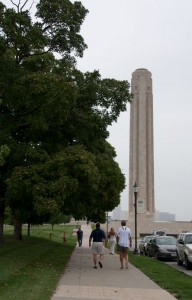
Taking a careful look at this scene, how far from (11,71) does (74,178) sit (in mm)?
5897

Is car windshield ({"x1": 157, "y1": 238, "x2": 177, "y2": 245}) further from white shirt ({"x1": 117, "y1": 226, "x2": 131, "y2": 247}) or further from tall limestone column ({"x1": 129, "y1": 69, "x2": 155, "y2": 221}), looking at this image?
tall limestone column ({"x1": 129, "y1": 69, "x2": 155, "y2": 221})

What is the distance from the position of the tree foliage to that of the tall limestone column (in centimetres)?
5498

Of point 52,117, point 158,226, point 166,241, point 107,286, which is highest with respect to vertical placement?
point 52,117

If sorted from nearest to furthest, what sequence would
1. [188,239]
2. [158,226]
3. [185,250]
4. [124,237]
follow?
[124,237] → [185,250] → [188,239] → [158,226]

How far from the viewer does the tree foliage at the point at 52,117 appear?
17375 mm

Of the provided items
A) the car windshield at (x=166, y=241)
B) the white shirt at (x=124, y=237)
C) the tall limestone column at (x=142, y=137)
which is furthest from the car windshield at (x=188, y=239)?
the tall limestone column at (x=142, y=137)

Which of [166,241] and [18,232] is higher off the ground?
[18,232]

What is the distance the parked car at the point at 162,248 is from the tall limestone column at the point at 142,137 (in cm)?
4988

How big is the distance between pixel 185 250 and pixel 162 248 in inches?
200

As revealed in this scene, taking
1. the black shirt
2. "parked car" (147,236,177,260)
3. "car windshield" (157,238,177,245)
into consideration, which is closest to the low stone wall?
"parked car" (147,236,177,260)

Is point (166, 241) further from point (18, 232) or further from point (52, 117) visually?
point (18, 232)

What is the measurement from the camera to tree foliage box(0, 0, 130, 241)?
57.0 feet

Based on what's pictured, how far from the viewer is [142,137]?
78.7 meters

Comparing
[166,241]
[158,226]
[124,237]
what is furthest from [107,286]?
[158,226]
